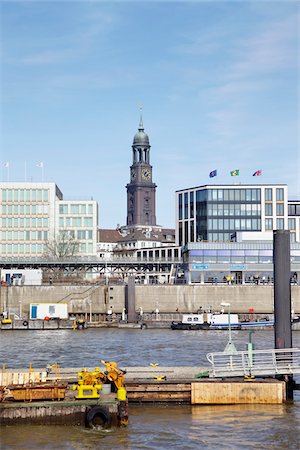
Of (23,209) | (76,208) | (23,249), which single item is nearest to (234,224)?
(76,208)

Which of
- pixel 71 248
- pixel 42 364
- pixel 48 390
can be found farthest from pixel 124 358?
pixel 71 248

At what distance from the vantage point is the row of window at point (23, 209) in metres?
190

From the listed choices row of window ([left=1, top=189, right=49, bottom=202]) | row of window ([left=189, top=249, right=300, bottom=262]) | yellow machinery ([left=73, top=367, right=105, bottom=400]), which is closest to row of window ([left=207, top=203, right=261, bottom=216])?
row of window ([left=1, top=189, right=49, bottom=202])

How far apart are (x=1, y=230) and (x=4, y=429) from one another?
15789 cm

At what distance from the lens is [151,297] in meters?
137

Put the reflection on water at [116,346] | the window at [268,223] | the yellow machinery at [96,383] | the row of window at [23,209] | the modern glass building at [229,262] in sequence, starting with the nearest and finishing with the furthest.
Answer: the yellow machinery at [96,383] → the reflection on water at [116,346] → the modern glass building at [229,262] → the window at [268,223] → the row of window at [23,209]

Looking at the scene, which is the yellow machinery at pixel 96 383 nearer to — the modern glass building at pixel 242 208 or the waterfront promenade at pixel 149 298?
the waterfront promenade at pixel 149 298

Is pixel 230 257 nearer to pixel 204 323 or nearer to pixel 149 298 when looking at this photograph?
pixel 149 298

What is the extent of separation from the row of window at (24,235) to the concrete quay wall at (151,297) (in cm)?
5419

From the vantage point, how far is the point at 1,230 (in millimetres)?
191750

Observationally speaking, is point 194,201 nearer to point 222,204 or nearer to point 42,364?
point 222,204

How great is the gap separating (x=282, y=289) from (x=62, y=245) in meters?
143

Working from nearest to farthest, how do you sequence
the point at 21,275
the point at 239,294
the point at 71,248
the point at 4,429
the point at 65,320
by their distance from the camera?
the point at 4,429
the point at 65,320
the point at 239,294
the point at 21,275
the point at 71,248

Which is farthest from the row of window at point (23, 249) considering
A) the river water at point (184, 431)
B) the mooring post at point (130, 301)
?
the river water at point (184, 431)
